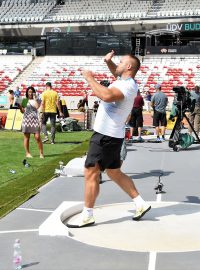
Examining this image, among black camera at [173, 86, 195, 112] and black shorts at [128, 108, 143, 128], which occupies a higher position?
black camera at [173, 86, 195, 112]

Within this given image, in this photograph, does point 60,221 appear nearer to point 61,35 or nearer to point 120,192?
point 120,192

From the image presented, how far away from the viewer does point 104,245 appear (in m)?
4.60

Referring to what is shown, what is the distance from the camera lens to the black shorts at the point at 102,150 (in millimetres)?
5141

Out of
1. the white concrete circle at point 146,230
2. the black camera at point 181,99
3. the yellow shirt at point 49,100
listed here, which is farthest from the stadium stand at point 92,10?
the white concrete circle at point 146,230

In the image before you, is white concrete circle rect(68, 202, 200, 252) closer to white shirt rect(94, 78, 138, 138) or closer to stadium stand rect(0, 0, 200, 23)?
white shirt rect(94, 78, 138, 138)

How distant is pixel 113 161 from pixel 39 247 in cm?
121

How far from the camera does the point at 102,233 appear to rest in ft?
16.4

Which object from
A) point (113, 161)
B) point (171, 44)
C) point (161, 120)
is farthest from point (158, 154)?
point (171, 44)

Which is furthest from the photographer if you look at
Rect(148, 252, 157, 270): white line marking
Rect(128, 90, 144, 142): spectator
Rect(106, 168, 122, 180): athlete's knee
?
Rect(148, 252, 157, 270): white line marking

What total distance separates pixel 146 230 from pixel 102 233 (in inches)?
17.0

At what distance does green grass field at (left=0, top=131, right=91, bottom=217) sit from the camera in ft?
22.2

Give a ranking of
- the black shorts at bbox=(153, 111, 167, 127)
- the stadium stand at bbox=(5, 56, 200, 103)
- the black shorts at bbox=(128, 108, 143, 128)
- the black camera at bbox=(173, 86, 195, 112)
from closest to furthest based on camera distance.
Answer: the black camera at bbox=(173, 86, 195, 112) → the black shorts at bbox=(128, 108, 143, 128) → the black shorts at bbox=(153, 111, 167, 127) → the stadium stand at bbox=(5, 56, 200, 103)

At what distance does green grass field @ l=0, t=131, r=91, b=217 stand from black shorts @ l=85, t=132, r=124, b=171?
1272 millimetres

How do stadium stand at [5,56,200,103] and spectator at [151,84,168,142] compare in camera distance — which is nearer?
spectator at [151,84,168,142]
